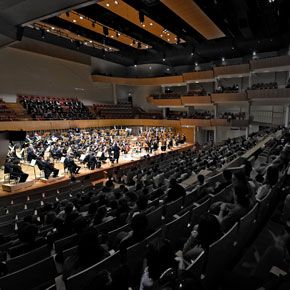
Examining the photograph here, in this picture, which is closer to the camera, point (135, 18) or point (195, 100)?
point (135, 18)

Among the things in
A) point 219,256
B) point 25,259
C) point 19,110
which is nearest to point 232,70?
point 19,110

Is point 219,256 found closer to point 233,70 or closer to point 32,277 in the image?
point 32,277

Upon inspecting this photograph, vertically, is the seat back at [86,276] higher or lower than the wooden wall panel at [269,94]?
lower

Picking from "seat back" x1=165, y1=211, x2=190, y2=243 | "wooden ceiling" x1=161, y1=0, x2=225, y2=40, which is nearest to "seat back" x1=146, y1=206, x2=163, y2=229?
"seat back" x1=165, y1=211, x2=190, y2=243

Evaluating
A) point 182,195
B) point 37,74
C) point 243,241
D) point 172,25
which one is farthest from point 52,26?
point 243,241

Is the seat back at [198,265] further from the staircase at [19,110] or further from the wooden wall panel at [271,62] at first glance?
the wooden wall panel at [271,62]

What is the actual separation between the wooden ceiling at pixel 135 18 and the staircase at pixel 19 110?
853 centimetres

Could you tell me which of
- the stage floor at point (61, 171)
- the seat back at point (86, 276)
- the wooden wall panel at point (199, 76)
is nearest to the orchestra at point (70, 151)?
the stage floor at point (61, 171)

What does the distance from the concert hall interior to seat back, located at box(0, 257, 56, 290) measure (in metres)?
0.01

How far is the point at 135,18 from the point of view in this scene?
13047 mm

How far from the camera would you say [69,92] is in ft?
67.4

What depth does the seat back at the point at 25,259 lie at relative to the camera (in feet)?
8.27

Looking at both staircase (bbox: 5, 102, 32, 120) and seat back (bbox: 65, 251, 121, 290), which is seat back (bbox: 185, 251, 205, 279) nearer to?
seat back (bbox: 65, 251, 121, 290)

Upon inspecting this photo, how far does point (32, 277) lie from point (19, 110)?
15.8 m
